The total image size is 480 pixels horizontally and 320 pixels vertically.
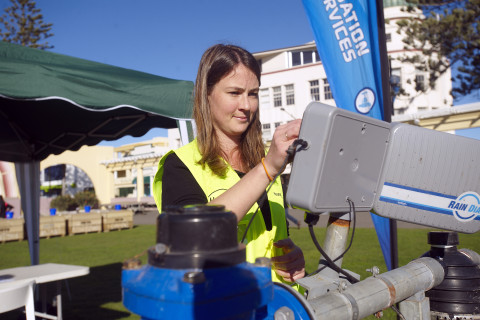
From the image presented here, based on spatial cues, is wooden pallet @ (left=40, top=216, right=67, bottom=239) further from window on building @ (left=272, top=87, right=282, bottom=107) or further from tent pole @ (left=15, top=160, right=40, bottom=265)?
window on building @ (left=272, top=87, right=282, bottom=107)

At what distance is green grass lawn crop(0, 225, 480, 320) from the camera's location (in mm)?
5148

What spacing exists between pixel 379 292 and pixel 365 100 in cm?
252

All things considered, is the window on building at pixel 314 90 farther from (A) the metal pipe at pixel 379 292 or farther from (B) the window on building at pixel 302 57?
(A) the metal pipe at pixel 379 292

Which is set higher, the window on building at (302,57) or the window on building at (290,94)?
the window on building at (302,57)

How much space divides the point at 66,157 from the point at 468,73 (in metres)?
34.3

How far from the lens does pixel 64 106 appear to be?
5516mm

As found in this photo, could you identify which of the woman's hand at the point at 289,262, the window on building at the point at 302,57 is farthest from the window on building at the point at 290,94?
the woman's hand at the point at 289,262

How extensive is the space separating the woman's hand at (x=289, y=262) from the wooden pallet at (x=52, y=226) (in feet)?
51.6

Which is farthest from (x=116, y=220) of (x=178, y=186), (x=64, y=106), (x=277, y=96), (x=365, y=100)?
(x=277, y=96)

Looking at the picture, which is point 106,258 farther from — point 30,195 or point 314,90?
point 314,90

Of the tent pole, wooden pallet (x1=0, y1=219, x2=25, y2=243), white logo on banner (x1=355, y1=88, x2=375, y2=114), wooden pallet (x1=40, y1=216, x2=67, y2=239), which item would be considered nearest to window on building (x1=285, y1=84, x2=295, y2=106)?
wooden pallet (x1=40, y1=216, x2=67, y2=239)

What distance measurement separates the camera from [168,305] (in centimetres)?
59

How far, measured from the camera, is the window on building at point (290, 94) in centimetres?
3681

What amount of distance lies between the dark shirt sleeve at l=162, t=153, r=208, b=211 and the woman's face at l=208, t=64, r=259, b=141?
24cm
